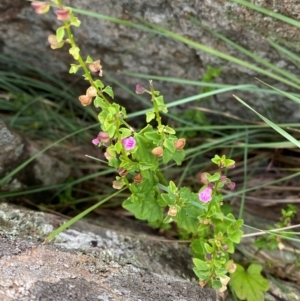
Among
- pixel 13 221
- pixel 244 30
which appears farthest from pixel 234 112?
pixel 13 221

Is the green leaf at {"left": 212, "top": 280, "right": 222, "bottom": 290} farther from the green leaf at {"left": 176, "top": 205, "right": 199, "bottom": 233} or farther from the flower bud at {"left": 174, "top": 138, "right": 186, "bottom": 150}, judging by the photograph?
the flower bud at {"left": 174, "top": 138, "right": 186, "bottom": 150}

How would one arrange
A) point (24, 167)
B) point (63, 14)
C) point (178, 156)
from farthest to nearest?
point (24, 167) → point (178, 156) → point (63, 14)

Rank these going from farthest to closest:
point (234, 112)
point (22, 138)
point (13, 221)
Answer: point (234, 112) < point (22, 138) < point (13, 221)

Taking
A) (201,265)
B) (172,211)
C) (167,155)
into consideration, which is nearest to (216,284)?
(201,265)

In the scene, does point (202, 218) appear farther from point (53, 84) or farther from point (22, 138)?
point (53, 84)

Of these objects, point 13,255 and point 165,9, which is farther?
point 165,9

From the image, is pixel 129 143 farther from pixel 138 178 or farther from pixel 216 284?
pixel 216 284

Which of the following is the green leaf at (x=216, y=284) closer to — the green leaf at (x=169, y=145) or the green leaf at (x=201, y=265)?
the green leaf at (x=201, y=265)
